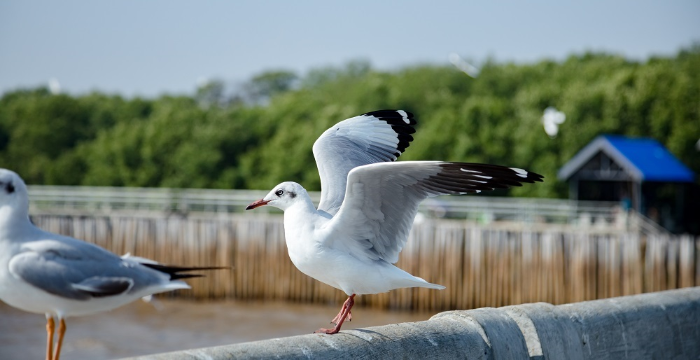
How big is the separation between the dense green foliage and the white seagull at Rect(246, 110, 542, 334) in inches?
1218

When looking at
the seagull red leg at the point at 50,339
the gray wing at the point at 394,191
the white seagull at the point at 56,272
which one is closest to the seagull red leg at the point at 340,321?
the gray wing at the point at 394,191

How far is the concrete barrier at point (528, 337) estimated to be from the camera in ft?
10.9

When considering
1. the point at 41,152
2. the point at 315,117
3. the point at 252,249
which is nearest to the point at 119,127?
the point at 41,152

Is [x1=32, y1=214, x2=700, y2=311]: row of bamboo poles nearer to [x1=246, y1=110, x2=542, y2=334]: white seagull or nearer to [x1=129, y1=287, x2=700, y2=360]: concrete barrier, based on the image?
[x1=129, y1=287, x2=700, y2=360]: concrete barrier

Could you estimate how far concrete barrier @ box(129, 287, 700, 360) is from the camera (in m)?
3.31

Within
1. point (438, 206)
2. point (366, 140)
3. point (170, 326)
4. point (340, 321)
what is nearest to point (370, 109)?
point (438, 206)

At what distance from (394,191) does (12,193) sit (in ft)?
6.11

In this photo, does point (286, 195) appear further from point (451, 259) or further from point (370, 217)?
point (451, 259)

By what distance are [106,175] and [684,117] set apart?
93.8 feet

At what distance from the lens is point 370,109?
1885 inches

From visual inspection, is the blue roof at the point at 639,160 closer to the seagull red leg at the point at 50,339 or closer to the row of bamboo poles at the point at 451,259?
the row of bamboo poles at the point at 451,259

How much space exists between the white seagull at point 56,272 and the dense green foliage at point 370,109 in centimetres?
3113

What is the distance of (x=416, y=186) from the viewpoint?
15.0 ft

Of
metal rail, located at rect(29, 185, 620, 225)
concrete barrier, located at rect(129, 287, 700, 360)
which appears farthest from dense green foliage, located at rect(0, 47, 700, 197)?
concrete barrier, located at rect(129, 287, 700, 360)
